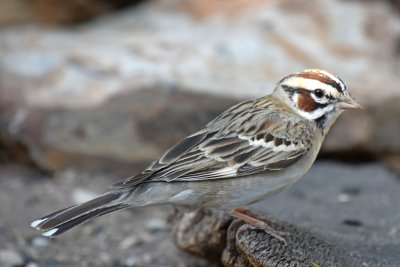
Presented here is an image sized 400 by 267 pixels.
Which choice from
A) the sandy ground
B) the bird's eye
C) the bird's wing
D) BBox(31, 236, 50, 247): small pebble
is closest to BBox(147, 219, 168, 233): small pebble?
the sandy ground

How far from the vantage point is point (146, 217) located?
7.05 m

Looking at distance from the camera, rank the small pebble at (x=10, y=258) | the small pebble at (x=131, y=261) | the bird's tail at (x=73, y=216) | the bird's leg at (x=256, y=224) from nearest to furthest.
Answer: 1. the bird's tail at (x=73, y=216)
2. the bird's leg at (x=256, y=224)
3. the small pebble at (x=10, y=258)
4. the small pebble at (x=131, y=261)

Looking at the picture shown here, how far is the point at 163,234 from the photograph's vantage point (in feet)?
22.1

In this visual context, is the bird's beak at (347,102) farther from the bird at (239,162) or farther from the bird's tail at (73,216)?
the bird's tail at (73,216)

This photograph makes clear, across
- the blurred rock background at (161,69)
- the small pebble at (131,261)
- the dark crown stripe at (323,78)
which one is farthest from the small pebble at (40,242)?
the dark crown stripe at (323,78)

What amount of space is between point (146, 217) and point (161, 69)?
1673 millimetres

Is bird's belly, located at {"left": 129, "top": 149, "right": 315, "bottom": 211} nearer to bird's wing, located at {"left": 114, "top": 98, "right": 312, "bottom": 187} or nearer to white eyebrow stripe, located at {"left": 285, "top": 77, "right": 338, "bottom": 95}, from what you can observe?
bird's wing, located at {"left": 114, "top": 98, "right": 312, "bottom": 187}

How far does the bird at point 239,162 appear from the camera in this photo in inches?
190

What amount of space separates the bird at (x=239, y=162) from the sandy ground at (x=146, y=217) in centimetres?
56

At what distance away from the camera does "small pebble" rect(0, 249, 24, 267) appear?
237 inches

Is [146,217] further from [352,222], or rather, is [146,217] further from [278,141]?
[278,141]

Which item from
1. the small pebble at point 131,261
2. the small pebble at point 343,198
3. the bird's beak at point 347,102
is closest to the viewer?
the bird's beak at point 347,102

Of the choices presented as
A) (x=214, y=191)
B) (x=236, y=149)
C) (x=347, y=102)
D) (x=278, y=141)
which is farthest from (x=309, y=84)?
(x=214, y=191)

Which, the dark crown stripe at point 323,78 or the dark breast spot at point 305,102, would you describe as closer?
the dark crown stripe at point 323,78
